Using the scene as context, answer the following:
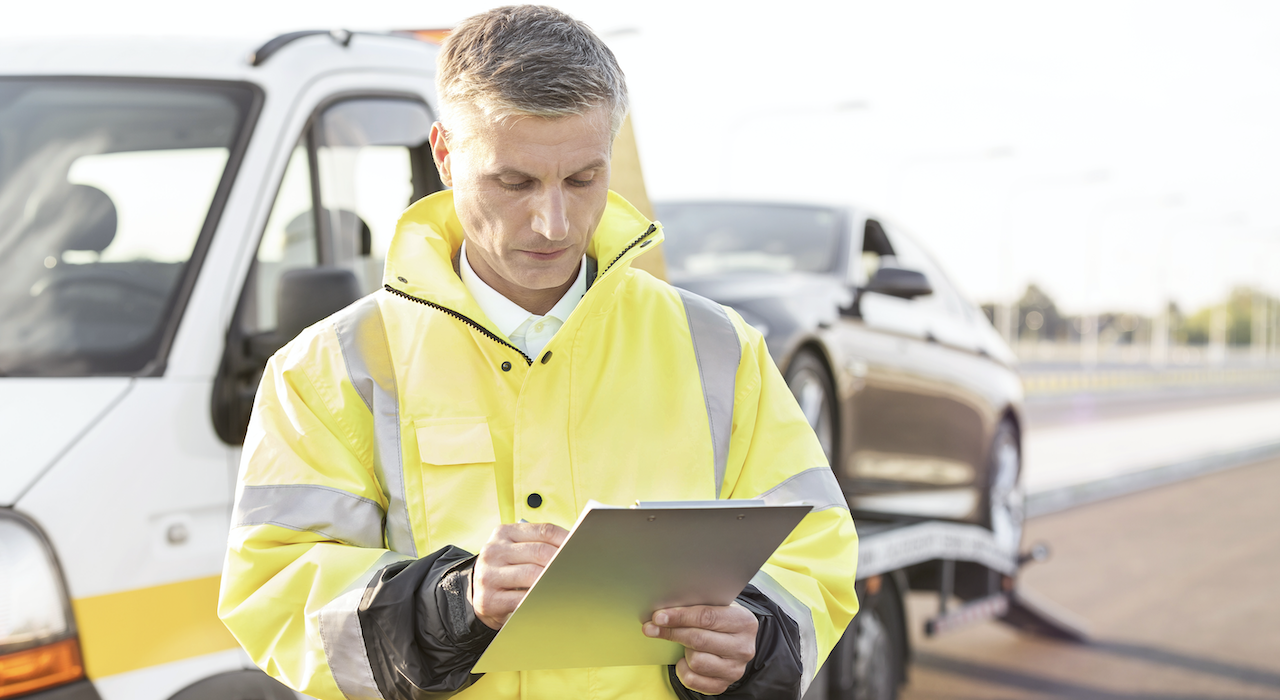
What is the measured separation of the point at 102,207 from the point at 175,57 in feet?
1.39

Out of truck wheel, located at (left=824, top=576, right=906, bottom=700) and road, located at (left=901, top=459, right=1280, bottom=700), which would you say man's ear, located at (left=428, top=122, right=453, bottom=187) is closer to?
truck wheel, located at (left=824, top=576, right=906, bottom=700)

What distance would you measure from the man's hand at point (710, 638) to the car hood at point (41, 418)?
136 cm

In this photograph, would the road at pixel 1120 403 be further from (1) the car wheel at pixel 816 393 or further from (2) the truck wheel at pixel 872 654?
(1) the car wheel at pixel 816 393

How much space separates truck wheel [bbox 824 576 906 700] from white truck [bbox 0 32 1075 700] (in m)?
2.78

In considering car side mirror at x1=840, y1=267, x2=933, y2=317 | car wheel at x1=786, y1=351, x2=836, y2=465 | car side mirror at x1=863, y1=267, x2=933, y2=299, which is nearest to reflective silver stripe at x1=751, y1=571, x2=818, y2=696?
car wheel at x1=786, y1=351, x2=836, y2=465

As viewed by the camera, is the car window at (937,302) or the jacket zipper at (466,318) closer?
the jacket zipper at (466,318)

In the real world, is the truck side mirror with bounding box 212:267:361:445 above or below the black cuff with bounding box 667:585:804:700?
above

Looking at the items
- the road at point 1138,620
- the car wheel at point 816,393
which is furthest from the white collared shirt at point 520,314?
the road at point 1138,620

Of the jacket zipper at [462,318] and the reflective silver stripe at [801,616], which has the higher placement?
the jacket zipper at [462,318]

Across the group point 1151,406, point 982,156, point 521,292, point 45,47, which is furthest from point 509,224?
point 1151,406

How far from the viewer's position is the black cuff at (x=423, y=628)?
165 cm

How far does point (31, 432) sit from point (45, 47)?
45.9 inches

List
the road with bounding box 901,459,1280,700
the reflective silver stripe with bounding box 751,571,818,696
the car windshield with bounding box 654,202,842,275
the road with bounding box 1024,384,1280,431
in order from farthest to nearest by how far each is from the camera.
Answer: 1. the road with bounding box 1024,384,1280,431
2. the road with bounding box 901,459,1280,700
3. the car windshield with bounding box 654,202,842,275
4. the reflective silver stripe with bounding box 751,571,818,696

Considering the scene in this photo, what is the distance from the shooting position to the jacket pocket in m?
1.81
